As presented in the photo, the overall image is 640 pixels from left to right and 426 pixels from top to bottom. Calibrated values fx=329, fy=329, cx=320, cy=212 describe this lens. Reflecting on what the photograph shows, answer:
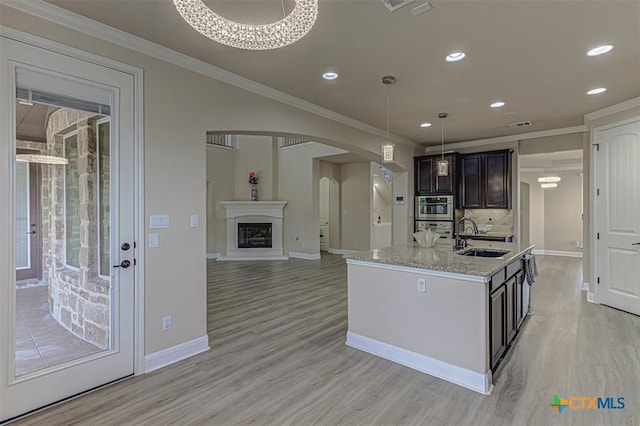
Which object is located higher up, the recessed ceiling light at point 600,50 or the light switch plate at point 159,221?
the recessed ceiling light at point 600,50

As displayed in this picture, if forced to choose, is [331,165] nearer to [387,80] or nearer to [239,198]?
[239,198]

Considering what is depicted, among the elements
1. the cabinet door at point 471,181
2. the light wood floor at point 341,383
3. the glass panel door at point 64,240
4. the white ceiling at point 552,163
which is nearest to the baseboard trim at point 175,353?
the light wood floor at point 341,383

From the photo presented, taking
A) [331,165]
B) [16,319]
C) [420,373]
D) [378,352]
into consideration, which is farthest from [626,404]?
[331,165]

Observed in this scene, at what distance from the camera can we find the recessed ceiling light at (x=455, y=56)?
9.98ft

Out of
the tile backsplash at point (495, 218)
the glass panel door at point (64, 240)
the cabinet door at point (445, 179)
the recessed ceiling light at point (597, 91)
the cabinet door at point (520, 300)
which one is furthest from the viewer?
the cabinet door at point (445, 179)

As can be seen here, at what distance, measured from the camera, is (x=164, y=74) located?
298cm

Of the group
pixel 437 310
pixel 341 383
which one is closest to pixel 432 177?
pixel 437 310

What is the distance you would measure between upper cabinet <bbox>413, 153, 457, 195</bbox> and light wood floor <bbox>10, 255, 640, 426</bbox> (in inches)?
127

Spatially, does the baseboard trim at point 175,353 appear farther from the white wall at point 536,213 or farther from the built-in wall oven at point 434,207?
the white wall at point 536,213

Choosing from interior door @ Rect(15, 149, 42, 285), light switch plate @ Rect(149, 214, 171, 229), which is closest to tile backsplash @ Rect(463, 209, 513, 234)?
light switch plate @ Rect(149, 214, 171, 229)

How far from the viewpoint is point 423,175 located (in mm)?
7129

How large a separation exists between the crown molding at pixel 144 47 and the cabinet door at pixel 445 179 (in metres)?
3.41

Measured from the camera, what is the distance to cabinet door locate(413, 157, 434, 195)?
704cm

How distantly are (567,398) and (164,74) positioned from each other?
418 cm
